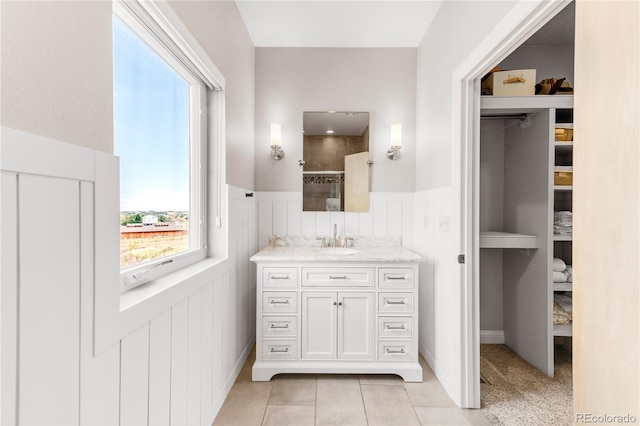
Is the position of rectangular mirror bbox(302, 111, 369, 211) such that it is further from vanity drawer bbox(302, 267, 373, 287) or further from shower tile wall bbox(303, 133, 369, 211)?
vanity drawer bbox(302, 267, 373, 287)

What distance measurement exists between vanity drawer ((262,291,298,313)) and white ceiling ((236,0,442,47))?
2.07 metres

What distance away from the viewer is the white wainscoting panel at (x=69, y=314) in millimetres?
618

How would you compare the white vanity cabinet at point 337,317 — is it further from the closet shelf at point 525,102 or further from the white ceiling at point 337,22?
the white ceiling at point 337,22

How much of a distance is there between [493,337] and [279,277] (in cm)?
202

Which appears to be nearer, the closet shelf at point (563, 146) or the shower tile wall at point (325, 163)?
the closet shelf at point (563, 146)

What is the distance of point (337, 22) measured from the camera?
2.40 m

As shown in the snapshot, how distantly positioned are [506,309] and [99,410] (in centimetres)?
289

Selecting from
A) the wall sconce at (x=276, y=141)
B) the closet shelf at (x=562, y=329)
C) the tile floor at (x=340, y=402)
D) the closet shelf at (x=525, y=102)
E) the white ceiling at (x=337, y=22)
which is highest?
the white ceiling at (x=337, y=22)

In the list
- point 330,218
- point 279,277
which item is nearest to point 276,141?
point 330,218

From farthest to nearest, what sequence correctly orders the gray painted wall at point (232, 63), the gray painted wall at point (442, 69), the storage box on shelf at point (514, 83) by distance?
the storage box on shelf at point (514, 83) → the gray painted wall at point (442, 69) → the gray painted wall at point (232, 63)

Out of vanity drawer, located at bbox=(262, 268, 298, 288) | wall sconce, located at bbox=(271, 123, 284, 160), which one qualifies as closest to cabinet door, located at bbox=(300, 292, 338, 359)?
vanity drawer, located at bbox=(262, 268, 298, 288)

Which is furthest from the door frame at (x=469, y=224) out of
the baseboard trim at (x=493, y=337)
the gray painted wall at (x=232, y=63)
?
the gray painted wall at (x=232, y=63)

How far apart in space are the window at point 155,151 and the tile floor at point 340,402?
97cm

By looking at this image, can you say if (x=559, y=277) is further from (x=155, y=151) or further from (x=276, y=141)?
(x=155, y=151)
